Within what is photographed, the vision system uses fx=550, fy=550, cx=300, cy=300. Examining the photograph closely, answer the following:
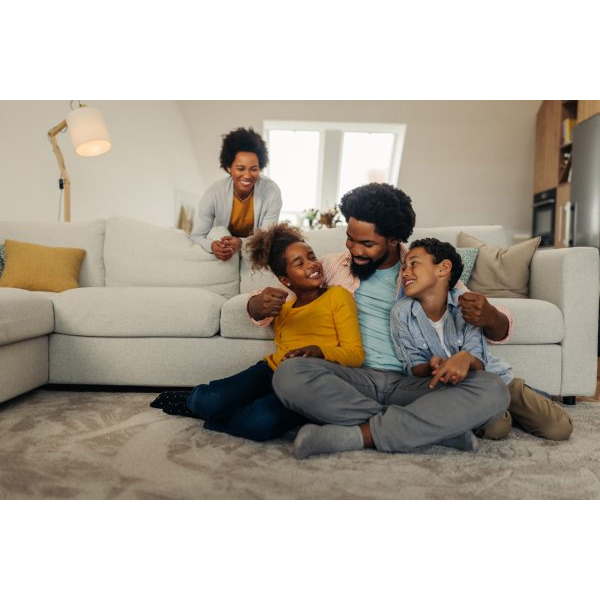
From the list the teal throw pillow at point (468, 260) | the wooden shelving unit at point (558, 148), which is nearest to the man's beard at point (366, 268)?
the teal throw pillow at point (468, 260)

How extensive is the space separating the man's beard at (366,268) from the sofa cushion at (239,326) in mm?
578

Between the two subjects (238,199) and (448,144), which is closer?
(238,199)

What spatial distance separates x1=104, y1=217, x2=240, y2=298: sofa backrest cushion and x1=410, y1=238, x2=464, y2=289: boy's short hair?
1326 mm

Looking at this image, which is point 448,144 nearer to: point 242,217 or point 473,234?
point 473,234

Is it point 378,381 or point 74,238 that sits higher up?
point 74,238

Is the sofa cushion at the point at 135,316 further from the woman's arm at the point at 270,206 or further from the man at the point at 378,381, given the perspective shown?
the woman's arm at the point at 270,206

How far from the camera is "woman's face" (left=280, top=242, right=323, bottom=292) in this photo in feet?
5.72

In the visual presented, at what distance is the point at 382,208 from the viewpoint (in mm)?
1708

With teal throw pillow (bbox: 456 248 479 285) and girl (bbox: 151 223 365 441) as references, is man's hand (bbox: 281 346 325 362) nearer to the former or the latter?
girl (bbox: 151 223 365 441)

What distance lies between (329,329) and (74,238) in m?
1.82

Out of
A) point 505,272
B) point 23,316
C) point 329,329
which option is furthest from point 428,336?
point 23,316

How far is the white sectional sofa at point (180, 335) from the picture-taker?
217 centimetres

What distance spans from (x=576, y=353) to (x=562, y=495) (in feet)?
3.61

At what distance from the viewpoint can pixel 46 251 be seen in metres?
2.73
